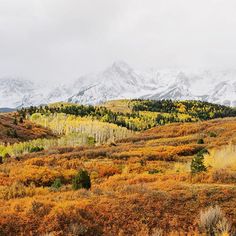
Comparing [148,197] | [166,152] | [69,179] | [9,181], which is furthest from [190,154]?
[148,197]

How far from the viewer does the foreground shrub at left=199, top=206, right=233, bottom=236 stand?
50.8 feet

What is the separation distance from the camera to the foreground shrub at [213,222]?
50.8ft

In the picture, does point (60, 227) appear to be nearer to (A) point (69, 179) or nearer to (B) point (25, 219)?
(B) point (25, 219)

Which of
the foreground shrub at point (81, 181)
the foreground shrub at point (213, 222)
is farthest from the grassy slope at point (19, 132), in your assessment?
the foreground shrub at point (213, 222)

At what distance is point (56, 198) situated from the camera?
18641mm

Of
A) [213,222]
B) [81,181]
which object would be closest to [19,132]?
[81,181]

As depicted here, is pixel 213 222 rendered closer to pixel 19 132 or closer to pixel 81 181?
pixel 81 181

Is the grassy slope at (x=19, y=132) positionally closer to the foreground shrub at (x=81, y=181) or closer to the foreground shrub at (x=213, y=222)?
the foreground shrub at (x=81, y=181)

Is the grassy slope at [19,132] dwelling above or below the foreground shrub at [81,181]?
above

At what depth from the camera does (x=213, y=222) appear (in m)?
16.0

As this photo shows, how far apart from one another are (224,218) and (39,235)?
22.9 feet

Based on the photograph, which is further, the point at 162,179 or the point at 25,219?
the point at 162,179

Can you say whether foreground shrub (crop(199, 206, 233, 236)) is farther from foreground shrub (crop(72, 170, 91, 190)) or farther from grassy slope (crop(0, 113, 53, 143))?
grassy slope (crop(0, 113, 53, 143))

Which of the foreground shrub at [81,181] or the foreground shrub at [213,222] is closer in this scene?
the foreground shrub at [213,222]
